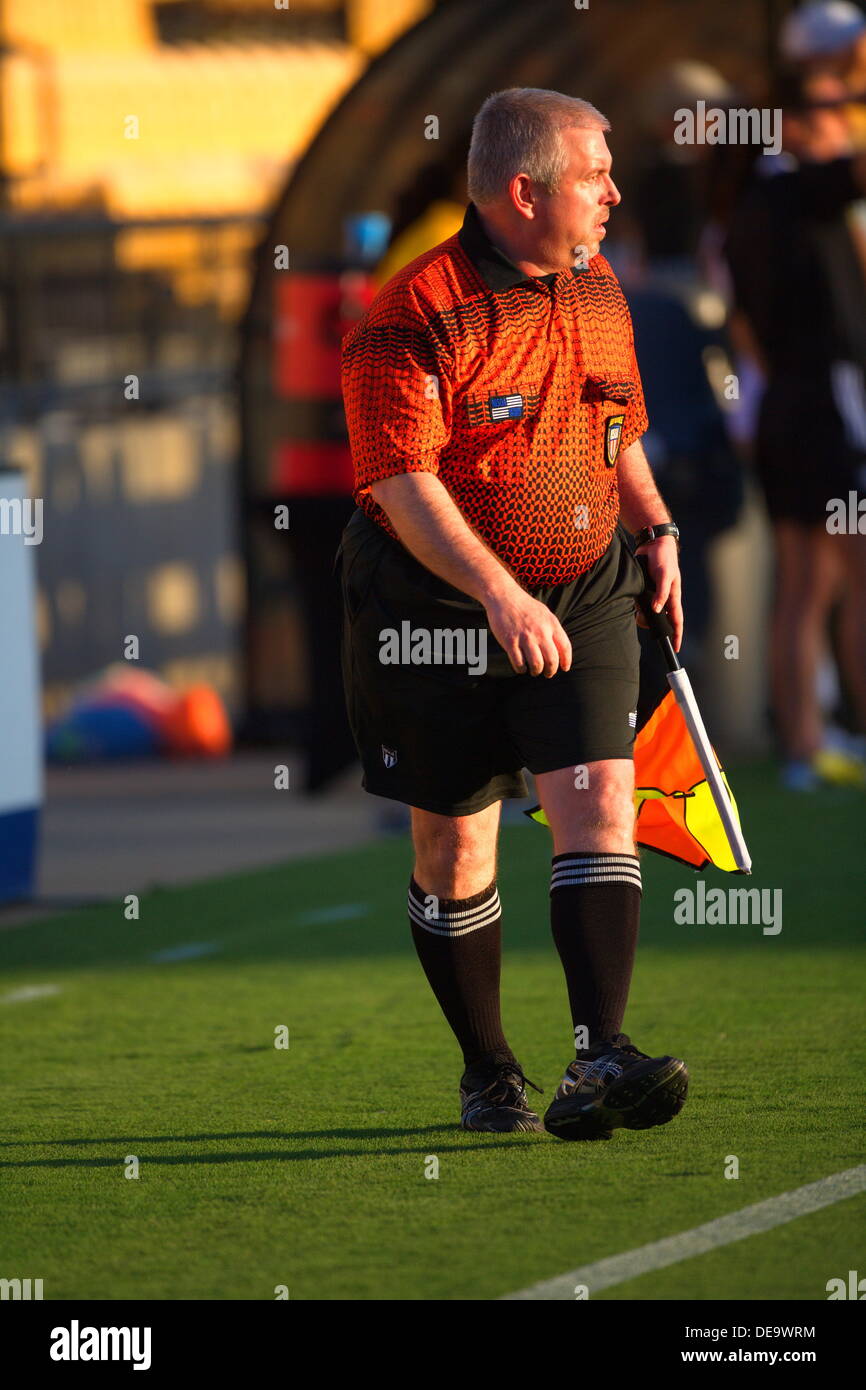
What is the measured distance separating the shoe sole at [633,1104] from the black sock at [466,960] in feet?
0.85

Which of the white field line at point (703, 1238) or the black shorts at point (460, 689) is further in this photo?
the black shorts at point (460, 689)

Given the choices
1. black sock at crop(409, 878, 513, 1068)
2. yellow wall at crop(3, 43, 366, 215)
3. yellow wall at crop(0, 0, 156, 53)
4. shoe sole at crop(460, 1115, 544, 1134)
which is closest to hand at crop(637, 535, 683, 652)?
black sock at crop(409, 878, 513, 1068)

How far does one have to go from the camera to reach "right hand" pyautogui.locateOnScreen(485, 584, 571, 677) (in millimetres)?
4637

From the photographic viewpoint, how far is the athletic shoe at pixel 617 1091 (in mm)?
4762

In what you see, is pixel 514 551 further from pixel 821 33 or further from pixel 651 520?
pixel 821 33

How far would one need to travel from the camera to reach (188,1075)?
19.1ft

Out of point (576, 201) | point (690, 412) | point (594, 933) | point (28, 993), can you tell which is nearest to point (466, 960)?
point (594, 933)

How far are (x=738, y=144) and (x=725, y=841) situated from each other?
6.08 metres

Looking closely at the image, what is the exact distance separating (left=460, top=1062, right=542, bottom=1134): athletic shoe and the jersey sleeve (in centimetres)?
114

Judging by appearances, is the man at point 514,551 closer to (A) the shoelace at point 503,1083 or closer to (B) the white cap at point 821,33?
(A) the shoelace at point 503,1083

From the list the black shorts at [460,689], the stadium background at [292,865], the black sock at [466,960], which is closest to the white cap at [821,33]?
the stadium background at [292,865]

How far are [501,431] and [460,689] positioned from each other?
47 centimetres

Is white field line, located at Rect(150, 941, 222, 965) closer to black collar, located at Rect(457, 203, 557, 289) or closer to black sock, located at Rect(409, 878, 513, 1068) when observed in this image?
black sock, located at Rect(409, 878, 513, 1068)

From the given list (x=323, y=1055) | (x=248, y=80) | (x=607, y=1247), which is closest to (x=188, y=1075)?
(x=323, y=1055)
